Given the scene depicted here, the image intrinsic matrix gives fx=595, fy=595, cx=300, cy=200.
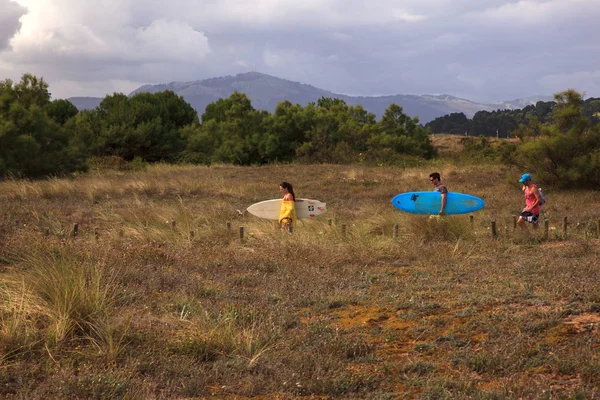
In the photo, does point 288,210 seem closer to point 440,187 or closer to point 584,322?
point 440,187

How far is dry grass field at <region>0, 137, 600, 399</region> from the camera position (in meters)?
4.05

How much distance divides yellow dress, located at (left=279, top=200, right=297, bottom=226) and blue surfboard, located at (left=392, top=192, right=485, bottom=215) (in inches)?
110

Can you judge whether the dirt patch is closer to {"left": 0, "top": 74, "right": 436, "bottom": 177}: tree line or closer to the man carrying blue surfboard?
the man carrying blue surfboard

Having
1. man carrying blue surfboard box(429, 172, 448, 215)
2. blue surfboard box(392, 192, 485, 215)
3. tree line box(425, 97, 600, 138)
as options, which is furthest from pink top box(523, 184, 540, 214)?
tree line box(425, 97, 600, 138)

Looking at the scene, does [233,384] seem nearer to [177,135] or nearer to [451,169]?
[451,169]

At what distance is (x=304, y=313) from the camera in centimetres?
586

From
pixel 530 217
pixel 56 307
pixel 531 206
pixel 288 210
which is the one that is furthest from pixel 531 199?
pixel 56 307

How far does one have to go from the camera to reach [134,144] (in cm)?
3956

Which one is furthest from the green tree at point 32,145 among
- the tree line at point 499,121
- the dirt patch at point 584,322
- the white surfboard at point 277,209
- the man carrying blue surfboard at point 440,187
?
the tree line at point 499,121

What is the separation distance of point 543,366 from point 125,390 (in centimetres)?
291

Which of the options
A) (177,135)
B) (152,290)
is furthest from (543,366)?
(177,135)

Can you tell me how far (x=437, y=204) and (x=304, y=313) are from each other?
698 centimetres

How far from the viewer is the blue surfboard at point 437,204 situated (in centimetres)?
1222

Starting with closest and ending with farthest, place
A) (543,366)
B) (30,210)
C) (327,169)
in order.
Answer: (543,366)
(30,210)
(327,169)
